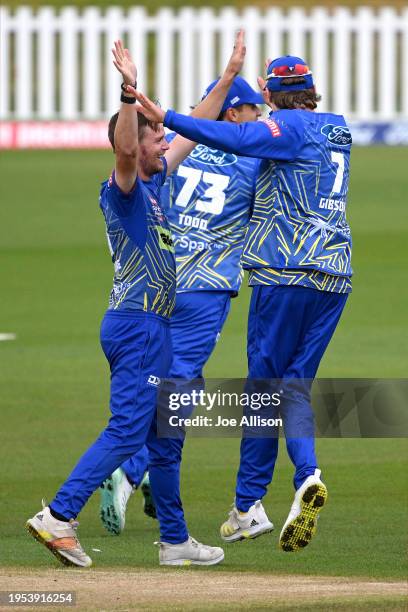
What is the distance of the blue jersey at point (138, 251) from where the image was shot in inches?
277

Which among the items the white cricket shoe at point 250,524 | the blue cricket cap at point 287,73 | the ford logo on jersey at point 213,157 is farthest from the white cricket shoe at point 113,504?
the blue cricket cap at point 287,73

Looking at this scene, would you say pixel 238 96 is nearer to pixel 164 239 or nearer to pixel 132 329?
pixel 164 239

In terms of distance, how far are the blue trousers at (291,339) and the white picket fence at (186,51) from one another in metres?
29.0

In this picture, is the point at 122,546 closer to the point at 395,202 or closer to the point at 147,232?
the point at 147,232

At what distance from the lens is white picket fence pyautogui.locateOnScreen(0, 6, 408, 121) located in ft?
120

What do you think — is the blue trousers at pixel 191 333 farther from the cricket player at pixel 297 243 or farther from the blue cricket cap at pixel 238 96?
the blue cricket cap at pixel 238 96

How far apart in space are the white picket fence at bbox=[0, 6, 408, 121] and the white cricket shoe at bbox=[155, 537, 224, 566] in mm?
29497

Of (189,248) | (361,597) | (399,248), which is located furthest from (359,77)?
(361,597)

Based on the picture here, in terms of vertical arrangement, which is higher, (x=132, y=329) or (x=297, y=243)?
(x=297, y=243)

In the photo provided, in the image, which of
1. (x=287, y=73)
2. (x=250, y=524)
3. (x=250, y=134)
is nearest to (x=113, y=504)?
(x=250, y=524)

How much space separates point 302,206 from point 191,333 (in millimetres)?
1221

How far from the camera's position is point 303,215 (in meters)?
7.47

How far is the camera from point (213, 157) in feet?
28.9

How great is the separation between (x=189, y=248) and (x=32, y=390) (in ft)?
14.6
